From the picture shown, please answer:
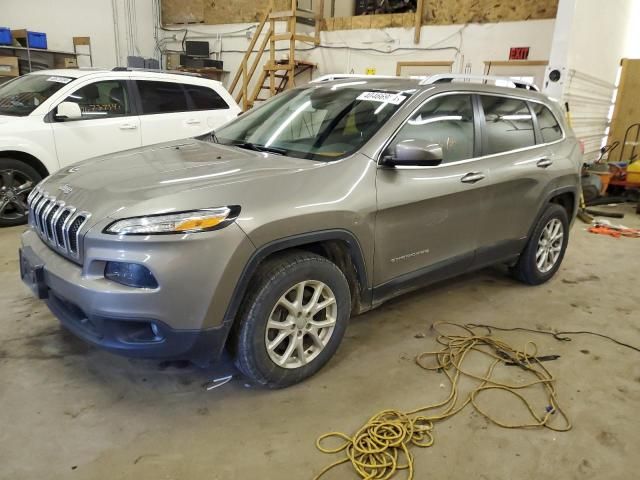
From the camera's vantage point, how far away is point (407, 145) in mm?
2525

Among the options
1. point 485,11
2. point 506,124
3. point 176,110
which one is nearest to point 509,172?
point 506,124

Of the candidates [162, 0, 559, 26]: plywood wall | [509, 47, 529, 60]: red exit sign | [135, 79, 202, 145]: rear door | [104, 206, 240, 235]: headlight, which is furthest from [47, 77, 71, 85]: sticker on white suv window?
[509, 47, 529, 60]: red exit sign

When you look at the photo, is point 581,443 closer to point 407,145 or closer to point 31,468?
point 407,145

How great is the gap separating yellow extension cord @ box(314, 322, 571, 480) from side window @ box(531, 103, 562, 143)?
163 centimetres

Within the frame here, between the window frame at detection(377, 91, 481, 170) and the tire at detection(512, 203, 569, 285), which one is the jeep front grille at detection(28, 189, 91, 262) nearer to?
the window frame at detection(377, 91, 481, 170)

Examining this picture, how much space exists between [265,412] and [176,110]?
176 inches

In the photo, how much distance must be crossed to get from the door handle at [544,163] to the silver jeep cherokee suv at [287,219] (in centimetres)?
2

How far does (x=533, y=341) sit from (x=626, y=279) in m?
1.94

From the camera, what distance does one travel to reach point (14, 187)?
4.91 m

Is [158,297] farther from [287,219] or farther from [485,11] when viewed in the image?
[485,11]

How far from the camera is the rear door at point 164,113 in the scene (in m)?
5.60

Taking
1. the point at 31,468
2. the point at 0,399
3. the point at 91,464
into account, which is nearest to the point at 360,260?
the point at 91,464

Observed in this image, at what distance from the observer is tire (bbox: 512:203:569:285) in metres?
3.82

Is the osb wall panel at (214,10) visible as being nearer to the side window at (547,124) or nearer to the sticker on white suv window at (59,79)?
the sticker on white suv window at (59,79)
